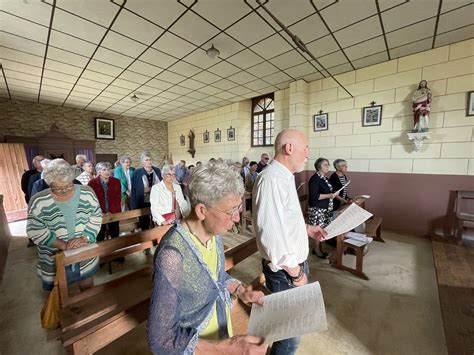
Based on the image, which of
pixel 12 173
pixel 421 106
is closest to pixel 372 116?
pixel 421 106

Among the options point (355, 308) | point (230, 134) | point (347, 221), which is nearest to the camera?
point (347, 221)

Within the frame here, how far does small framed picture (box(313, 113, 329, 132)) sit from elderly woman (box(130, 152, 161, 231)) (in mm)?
3657

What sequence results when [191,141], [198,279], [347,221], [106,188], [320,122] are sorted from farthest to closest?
1. [191,141]
2. [320,122]
3. [106,188]
4. [347,221]
5. [198,279]

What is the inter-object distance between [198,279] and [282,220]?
1.77 ft

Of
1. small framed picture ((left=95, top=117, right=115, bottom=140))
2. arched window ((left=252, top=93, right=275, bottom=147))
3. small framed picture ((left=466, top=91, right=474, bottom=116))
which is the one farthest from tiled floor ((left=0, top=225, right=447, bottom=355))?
small framed picture ((left=95, top=117, right=115, bottom=140))

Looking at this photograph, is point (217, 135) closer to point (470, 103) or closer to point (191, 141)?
point (191, 141)

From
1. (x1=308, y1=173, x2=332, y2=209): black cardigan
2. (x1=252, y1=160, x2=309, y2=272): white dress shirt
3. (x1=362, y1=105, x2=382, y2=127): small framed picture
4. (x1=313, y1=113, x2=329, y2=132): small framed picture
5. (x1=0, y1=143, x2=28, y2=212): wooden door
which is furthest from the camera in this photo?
A: (x1=0, y1=143, x2=28, y2=212): wooden door

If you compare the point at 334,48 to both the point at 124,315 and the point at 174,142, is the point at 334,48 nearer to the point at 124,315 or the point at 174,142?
the point at 124,315

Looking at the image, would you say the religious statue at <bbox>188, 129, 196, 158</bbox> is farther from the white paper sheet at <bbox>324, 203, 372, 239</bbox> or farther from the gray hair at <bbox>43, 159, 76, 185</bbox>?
the white paper sheet at <bbox>324, 203, 372, 239</bbox>

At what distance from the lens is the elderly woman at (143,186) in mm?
3305

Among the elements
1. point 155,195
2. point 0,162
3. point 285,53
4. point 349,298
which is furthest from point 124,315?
point 0,162

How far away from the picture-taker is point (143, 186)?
3334 mm

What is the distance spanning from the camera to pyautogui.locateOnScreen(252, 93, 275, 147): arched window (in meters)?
5.99

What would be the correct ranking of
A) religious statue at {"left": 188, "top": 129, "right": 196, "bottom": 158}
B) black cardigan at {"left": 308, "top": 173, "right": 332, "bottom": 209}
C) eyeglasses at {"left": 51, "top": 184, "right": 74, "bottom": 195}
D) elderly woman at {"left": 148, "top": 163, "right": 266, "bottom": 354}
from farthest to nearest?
religious statue at {"left": 188, "top": 129, "right": 196, "bottom": 158}
black cardigan at {"left": 308, "top": 173, "right": 332, "bottom": 209}
eyeglasses at {"left": 51, "top": 184, "right": 74, "bottom": 195}
elderly woman at {"left": 148, "top": 163, "right": 266, "bottom": 354}
